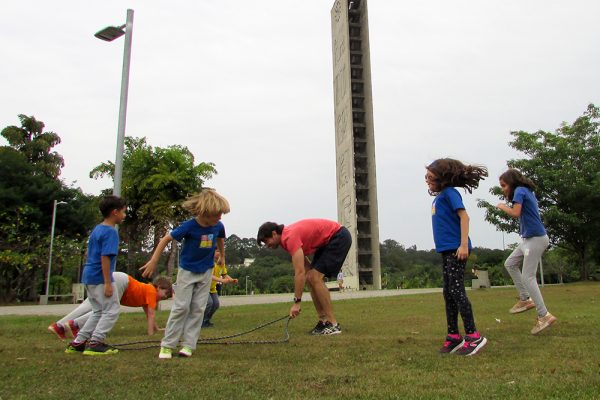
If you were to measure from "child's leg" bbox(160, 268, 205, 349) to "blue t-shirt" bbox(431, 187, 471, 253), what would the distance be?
7.70 ft

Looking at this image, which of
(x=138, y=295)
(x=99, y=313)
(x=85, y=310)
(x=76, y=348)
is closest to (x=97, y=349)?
(x=76, y=348)

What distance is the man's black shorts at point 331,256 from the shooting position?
21.9 feet

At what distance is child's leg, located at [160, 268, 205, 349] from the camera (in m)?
4.93

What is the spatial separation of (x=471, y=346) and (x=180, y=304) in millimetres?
2710

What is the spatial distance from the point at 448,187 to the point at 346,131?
4238 centimetres

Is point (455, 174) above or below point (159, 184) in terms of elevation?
below

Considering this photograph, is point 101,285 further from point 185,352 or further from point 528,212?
point 528,212

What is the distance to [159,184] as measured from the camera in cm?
2888

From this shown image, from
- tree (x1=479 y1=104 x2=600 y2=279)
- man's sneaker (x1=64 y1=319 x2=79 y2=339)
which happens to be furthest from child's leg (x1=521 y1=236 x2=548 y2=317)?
tree (x1=479 y1=104 x2=600 y2=279)

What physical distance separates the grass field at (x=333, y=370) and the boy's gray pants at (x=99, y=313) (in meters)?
0.31

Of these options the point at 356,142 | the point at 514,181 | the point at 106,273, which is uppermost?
the point at 356,142

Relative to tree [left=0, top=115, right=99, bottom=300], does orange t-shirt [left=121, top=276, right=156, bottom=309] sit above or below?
below

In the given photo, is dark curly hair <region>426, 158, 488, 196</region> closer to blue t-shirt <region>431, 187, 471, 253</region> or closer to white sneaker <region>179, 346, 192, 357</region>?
blue t-shirt <region>431, 187, 471, 253</region>

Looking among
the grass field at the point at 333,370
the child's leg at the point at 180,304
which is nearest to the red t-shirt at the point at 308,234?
the grass field at the point at 333,370
